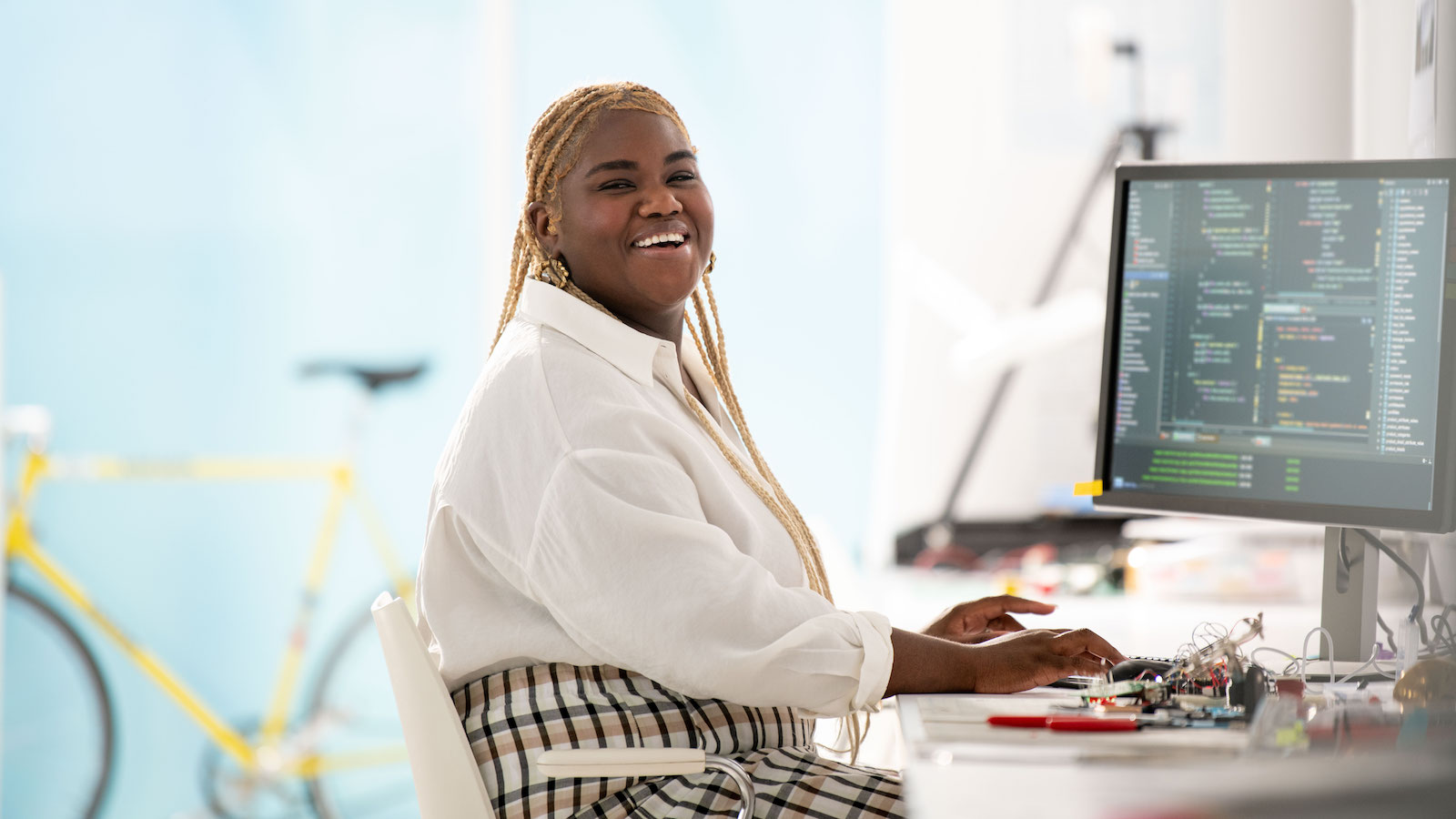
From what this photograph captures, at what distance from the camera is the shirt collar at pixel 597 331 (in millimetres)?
1389

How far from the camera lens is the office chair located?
120 centimetres

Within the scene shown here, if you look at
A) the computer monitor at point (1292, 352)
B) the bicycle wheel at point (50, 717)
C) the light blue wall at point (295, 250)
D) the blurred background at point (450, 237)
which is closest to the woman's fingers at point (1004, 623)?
the computer monitor at point (1292, 352)

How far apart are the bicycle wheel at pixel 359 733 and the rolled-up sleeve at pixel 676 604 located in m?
2.15

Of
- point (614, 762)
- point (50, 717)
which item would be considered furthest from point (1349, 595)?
point (50, 717)

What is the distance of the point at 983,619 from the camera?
148 centimetres

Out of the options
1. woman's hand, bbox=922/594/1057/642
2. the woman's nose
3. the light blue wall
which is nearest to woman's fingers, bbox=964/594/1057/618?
woman's hand, bbox=922/594/1057/642

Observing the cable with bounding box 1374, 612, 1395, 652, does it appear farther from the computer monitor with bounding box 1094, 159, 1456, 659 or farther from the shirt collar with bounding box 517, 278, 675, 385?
the shirt collar with bounding box 517, 278, 675, 385

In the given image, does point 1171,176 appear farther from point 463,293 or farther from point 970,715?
point 463,293

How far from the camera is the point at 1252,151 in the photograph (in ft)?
10.3

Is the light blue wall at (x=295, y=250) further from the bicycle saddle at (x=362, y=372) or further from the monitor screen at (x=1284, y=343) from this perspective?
the monitor screen at (x=1284, y=343)

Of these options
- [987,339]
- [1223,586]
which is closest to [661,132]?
[1223,586]

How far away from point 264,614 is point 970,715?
2462mm

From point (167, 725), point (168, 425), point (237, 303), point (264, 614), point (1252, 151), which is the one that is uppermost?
point (1252, 151)

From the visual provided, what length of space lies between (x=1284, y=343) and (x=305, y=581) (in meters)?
2.48
